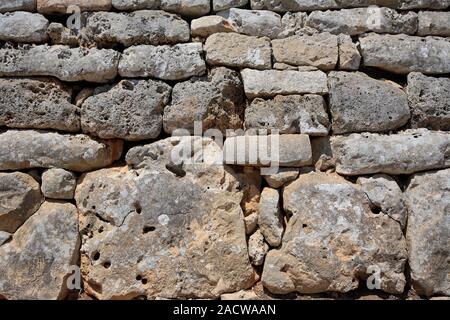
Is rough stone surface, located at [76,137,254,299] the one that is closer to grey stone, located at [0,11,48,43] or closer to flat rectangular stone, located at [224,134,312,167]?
flat rectangular stone, located at [224,134,312,167]

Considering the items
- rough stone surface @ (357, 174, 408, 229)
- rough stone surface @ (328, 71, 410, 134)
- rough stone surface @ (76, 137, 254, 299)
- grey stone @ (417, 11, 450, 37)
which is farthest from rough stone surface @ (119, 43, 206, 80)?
grey stone @ (417, 11, 450, 37)

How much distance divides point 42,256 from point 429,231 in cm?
234

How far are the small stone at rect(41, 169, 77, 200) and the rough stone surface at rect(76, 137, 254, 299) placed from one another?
0.22 ft

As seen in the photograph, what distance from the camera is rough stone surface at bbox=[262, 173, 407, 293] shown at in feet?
8.36

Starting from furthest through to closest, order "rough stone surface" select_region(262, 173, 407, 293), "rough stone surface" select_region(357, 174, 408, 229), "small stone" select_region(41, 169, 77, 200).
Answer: "small stone" select_region(41, 169, 77, 200)
"rough stone surface" select_region(357, 174, 408, 229)
"rough stone surface" select_region(262, 173, 407, 293)

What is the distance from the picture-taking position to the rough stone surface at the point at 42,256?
2.62m

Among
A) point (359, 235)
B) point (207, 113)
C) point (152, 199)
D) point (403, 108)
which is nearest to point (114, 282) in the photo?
point (152, 199)

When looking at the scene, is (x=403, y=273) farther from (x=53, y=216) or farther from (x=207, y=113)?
(x=53, y=216)

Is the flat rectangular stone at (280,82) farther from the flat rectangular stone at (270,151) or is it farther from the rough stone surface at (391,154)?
the rough stone surface at (391,154)

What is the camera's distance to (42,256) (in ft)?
8.71

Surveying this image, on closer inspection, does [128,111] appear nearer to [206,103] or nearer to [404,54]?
[206,103]

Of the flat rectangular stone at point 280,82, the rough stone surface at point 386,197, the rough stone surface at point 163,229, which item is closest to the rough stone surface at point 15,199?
the rough stone surface at point 163,229

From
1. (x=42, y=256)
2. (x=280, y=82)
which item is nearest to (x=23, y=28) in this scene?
(x=42, y=256)

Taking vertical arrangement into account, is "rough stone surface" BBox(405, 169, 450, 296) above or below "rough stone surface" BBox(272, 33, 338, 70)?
below
